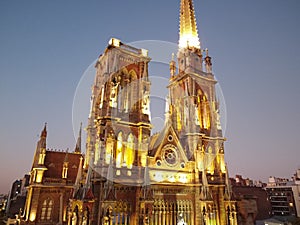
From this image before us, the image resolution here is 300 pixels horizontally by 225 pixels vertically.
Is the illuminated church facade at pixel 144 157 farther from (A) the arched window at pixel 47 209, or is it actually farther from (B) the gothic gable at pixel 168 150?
(A) the arched window at pixel 47 209

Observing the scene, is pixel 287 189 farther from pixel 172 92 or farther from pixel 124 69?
pixel 124 69

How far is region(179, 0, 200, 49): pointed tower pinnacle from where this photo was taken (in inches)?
1718

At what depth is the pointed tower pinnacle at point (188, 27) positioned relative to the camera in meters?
43.6

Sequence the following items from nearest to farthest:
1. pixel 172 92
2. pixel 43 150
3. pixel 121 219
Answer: pixel 121 219 → pixel 43 150 → pixel 172 92

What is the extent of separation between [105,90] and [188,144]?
1396cm

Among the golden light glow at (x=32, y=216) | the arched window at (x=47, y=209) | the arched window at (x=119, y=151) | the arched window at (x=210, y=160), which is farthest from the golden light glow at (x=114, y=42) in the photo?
the golden light glow at (x=32, y=216)

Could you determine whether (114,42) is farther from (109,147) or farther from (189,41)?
(189,41)

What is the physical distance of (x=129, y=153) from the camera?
2800 centimetres

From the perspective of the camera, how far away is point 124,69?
3269 cm

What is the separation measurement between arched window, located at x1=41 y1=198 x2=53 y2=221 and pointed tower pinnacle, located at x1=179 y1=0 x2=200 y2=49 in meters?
34.1

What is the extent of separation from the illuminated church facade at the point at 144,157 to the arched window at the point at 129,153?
0.40 feet

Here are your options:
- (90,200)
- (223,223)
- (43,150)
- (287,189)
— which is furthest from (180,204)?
(287,189)

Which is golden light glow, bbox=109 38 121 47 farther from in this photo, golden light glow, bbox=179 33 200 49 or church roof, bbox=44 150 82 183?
church roof, bbox=44 150 82 183

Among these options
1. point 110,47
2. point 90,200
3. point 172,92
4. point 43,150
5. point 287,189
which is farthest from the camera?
point 287,189
